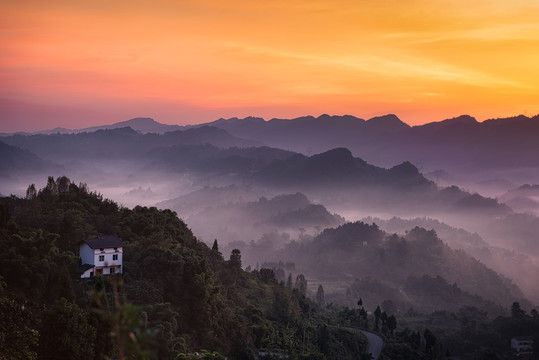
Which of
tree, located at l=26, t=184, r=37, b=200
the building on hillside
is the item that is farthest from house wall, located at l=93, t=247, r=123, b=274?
the building on hillside

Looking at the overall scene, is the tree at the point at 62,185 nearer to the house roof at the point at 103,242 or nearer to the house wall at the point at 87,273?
the house roof at the point at 103,242

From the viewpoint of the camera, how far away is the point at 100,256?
1913 inches

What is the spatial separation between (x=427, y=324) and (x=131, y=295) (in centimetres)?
8538

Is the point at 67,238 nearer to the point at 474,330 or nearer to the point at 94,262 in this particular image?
the point at 94,262

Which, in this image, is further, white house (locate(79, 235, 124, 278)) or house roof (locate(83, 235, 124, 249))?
house roof (locate(83, 235, 124, 249))

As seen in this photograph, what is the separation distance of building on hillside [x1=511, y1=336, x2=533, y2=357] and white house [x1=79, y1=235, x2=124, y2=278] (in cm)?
7764

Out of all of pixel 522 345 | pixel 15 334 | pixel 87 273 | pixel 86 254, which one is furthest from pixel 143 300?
pixel 522 345

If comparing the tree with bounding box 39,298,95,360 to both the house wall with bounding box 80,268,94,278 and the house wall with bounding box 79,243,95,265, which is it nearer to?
the house wall with bounding box 80,268,94,278

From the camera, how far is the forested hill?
31.4 metres

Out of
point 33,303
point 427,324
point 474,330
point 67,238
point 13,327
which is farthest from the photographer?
point 427,324

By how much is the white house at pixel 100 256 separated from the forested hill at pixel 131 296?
3.18 feet

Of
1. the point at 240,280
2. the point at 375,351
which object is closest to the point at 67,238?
the point at 240,280

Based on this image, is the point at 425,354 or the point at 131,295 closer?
the point at 131,295

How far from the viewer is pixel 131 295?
4712 cm
